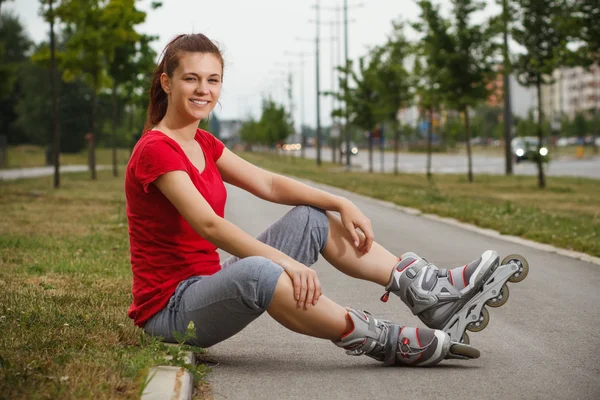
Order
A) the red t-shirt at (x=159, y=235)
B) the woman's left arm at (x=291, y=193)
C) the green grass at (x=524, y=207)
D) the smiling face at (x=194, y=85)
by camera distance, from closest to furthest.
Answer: the red t-shirt at (x=159, y=235) → the smiling face at (x=194, y=85) → the woman's left arm at (x=291, y=193) → the green grass at (x=524, y=207)

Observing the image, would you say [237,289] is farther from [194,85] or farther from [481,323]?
[481,323]

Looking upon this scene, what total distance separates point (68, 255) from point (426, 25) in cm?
2140

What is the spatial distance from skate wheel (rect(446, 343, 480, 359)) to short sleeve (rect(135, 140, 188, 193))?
1563mm

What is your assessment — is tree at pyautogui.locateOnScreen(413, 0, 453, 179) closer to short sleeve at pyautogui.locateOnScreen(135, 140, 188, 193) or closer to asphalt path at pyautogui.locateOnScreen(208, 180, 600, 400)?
asphalt path at pyautogui.locateOnScreen(208, 180, 600, 400)

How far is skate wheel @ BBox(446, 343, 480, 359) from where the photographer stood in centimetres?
483

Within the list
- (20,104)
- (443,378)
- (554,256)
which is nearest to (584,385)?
(443,378)

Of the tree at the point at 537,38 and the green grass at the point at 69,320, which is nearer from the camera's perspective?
the green grass at the point at 69,320

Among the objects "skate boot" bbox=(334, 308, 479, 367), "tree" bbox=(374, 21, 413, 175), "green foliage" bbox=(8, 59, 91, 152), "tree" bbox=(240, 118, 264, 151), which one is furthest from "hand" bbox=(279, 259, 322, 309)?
"tree" bbox=(240, 118, 264, 151)

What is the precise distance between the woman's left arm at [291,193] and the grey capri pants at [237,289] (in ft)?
0.28

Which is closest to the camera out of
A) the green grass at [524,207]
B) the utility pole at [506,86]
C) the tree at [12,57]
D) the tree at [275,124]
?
the green grass at [524,207]

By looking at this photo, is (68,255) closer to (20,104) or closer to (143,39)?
(143,39)

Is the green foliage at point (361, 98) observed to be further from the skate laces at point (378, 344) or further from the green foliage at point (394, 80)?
the skate laces at point (378, 344)

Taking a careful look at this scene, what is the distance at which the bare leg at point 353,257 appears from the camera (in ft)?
16.2

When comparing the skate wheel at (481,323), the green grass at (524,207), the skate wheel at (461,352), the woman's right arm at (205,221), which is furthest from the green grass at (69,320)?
the green grass at (524,207)
